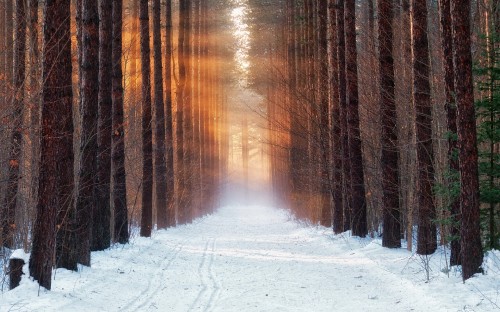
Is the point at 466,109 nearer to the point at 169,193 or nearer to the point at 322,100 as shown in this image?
the point at 322,100

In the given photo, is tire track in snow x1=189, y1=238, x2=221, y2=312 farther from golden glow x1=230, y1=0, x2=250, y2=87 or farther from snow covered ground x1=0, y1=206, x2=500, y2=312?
golden glow x1=230, y1=0, x2=250, y2=87

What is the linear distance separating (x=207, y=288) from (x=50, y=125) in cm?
371

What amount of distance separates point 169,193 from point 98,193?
11.9 meters

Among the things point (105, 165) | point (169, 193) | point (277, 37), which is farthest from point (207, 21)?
point (105, 165)

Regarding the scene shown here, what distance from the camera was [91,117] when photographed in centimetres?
1213

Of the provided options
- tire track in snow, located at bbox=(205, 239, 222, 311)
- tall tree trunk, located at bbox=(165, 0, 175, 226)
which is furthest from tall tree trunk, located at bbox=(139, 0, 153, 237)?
tall tree trunk, located at bbox=(165, 0, 175, 226)

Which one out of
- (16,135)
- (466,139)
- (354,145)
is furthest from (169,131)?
(466,139)

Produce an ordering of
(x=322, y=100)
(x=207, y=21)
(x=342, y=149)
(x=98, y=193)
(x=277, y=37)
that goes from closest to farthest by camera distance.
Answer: (x=98, y=193) < (x=342, y=149) < (x=322, y=100) < (x=207, y=21) < (x=277, y=37)

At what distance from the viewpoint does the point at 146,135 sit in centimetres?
1881

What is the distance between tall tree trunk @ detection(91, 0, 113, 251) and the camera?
1385cm

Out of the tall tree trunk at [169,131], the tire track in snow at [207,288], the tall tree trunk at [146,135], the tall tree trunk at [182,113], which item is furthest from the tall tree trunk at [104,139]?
the tall tree trunk at [182,113]

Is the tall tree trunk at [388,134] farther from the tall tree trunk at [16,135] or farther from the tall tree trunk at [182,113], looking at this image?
the tall tree trunk at [182,113]

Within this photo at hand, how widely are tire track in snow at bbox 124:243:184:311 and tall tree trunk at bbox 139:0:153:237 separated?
512 centimetres

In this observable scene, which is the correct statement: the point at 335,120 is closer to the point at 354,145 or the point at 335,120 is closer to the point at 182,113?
the point at 354,145
